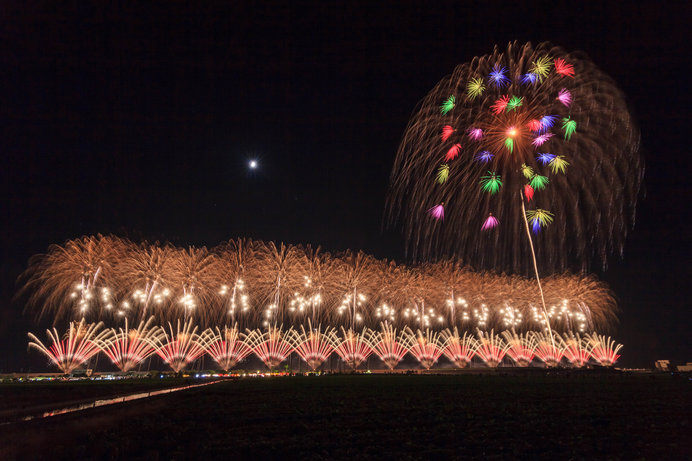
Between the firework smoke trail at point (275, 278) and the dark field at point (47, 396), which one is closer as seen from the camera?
the dark field at point (47, 396)

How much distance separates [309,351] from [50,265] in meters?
37.1

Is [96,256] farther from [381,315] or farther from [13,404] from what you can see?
[381,315]

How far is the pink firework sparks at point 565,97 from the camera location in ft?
103

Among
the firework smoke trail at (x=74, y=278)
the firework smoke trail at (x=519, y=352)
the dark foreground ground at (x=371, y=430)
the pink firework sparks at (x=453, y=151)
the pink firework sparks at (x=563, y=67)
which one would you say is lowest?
the dark foreground ground at (x=371, y=430)

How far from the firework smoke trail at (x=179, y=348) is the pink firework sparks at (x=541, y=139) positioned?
47.4 meters

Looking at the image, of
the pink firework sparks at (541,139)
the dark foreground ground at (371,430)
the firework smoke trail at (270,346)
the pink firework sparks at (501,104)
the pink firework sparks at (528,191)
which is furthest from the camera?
the firework smoke trail at (270,346)

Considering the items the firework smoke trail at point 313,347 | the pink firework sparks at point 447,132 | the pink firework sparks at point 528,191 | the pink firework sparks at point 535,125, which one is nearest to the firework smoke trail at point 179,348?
the firework smoke trail at point 313,347

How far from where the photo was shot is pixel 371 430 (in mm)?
13141

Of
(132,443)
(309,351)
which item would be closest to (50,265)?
(309,351)

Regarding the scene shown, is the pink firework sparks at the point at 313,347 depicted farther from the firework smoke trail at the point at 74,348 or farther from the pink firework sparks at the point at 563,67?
the pink firework sparks at the point at 563,67

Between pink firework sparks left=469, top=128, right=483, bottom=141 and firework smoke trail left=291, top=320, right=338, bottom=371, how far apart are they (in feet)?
127

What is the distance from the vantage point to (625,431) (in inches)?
498

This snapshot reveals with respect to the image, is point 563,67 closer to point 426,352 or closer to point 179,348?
point 426,352

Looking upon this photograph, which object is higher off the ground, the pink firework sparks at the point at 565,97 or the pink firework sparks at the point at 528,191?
the pink firework sparks at the point at 565,97
